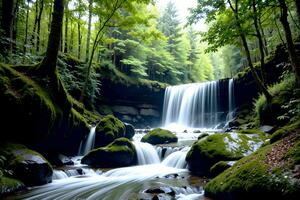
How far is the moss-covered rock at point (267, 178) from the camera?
11.0ft

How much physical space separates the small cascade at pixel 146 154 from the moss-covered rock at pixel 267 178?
17.5 feet

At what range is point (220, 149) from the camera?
7.20 meters

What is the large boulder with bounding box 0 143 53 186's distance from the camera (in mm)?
5836

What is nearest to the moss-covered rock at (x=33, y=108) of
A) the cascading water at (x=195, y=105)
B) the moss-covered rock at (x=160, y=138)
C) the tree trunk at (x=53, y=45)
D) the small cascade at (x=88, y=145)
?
the tree trunk at (x=53, y=45)

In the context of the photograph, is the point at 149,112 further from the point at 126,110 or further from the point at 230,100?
Answer: the point at 230,100

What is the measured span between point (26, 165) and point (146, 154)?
543 centimetres

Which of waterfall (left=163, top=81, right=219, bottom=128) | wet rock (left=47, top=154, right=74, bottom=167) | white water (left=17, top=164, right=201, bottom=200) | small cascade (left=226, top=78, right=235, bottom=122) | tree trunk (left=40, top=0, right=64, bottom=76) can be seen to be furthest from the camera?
waterfall (left=163, top=81, right=219, bottom=128)

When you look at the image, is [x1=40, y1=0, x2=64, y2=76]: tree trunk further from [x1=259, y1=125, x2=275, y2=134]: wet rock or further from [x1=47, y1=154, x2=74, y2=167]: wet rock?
[x1=259, y1=125, x2=275, y2=134]: wet rock

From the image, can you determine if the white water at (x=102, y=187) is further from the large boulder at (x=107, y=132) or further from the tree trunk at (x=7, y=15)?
the tree trunk at (x=7, y=15)

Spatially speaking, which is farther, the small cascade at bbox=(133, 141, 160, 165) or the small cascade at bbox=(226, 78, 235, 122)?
the small cascade at bbox=(226, 78, 235, 122)

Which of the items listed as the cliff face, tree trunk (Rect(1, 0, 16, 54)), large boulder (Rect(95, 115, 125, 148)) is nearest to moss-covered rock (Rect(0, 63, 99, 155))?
large boulder (Rect(95, 115, 125, 148))

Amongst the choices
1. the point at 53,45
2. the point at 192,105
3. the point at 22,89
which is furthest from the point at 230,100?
the point at 22,89

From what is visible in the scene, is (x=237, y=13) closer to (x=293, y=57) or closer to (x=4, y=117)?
(x=293, y=57)

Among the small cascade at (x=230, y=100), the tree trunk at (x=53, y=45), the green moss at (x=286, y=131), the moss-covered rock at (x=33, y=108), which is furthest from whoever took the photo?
the small cascade at (x=230, y=100)
